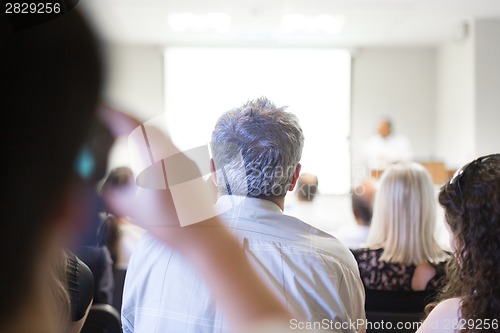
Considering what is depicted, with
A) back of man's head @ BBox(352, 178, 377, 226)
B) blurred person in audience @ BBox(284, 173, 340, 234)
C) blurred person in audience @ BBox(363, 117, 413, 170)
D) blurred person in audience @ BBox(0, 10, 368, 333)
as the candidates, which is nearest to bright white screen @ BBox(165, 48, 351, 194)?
blurred person in audience @ BBox(363, 117, 413, 170)

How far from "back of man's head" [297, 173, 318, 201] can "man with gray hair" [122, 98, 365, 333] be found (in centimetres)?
36

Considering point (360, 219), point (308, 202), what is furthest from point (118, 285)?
point (360, 219)

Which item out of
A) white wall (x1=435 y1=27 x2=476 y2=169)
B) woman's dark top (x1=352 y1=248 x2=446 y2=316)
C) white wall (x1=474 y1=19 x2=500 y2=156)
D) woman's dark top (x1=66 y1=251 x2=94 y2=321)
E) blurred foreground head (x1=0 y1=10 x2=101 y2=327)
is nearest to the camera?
blurred foreground head (x1=0 y1=10 x2=101 y2=327)

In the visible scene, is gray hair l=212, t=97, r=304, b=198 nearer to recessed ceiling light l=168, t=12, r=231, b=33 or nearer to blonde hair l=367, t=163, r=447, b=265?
blonde hair l=367, t=163, r=447, b=265

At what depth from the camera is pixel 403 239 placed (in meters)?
1.11

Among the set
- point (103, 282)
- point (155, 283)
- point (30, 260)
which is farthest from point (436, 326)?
point (103, 282)

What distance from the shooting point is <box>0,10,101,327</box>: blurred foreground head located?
A: 167mm

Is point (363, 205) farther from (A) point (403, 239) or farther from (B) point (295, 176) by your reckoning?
(B) point (295, 176)

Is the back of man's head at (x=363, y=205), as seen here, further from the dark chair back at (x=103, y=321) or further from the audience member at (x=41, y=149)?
the audience member at (x=41, y=149)

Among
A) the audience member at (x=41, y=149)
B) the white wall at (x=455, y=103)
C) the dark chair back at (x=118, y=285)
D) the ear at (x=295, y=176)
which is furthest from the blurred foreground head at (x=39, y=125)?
the white wall at (x=455, y=103)

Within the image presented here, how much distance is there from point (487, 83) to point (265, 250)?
11.9 ft

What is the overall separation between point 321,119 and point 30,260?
14.6ft

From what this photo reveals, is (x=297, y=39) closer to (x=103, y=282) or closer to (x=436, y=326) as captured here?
(x=103, y=282)

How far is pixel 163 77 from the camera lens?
4684 millimetres
